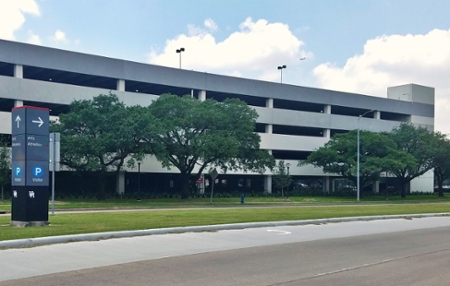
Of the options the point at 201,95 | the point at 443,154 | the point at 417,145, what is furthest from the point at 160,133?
the point at 443,154

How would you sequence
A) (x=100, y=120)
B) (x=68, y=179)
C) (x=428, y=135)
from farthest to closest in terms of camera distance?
(x=428, y=135) < (x=68, y=179) < (x=100, y=120)

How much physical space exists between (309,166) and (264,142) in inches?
355

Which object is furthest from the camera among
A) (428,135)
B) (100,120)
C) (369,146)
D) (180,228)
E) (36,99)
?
(428,135)

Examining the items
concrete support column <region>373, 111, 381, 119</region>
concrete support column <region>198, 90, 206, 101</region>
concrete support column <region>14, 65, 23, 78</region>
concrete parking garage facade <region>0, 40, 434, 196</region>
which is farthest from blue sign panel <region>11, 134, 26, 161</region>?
concrete support column <region>373, 111, 381, 119</region>

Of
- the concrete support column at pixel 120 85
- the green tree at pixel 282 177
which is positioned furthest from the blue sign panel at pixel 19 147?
the green tree at pixel 282 177

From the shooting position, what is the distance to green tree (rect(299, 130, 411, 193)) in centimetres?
6006

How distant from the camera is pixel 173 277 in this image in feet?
32.5

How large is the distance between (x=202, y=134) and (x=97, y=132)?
8.72 m

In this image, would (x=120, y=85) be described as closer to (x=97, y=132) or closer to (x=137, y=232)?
(x=97, y=132)

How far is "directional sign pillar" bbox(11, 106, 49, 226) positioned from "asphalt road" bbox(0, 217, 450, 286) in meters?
4.09

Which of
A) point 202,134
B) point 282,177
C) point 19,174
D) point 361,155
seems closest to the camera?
point 19,174

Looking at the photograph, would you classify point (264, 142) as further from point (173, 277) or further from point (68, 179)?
point (173, 277)

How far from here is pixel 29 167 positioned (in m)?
17.2

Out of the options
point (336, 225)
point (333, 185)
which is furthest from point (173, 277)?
point (333, 185)
